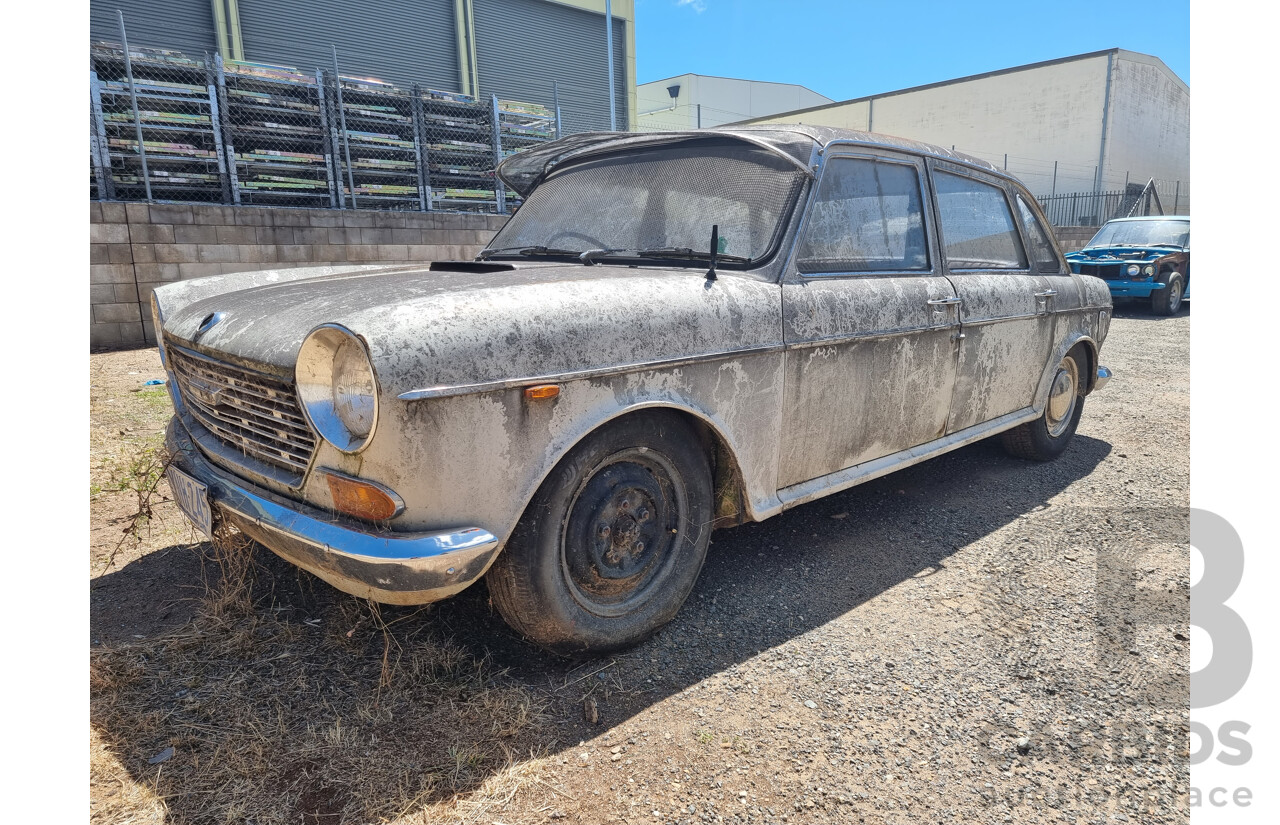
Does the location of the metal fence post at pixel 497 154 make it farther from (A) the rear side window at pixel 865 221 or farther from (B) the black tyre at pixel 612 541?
(B) the black tyre at pixel 612 541

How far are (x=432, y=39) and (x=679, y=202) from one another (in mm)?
13804

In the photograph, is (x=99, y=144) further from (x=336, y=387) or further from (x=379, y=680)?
(x=379, y=680)

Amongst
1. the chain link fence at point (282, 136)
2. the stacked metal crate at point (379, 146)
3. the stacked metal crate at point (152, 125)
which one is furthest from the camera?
the stacked metal crate at point (379, 146)

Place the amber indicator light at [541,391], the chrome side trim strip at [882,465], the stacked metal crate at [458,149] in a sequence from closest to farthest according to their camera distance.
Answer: the amber indicator light at [541,391] → the chrome side trim strip at [882,465] → the stacked metal crate at [458,149]

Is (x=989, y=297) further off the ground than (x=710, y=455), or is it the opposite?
(x=989, y=297)

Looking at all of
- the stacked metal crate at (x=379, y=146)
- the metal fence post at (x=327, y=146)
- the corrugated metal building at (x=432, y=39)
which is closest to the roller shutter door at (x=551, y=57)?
the corrugated metal building at (x=432, y=39)

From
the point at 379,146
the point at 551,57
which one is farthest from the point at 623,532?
the point at 551,57

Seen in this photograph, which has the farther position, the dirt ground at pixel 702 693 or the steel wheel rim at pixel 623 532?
the steel wheel rim at pixel 623 532

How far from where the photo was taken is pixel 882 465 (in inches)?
126

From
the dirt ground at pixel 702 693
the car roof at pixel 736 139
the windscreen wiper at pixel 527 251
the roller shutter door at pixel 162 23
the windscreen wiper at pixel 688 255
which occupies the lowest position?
the dirt ground at pixel 702 693

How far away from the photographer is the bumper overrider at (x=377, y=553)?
1907mm

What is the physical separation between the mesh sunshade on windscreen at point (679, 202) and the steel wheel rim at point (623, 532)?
36.5 inches

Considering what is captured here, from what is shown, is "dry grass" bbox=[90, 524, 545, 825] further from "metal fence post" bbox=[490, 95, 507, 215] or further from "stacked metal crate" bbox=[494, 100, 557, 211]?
"stacked metal crate" bbox=[494, 100, 557, 211]

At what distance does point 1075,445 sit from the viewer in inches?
200
